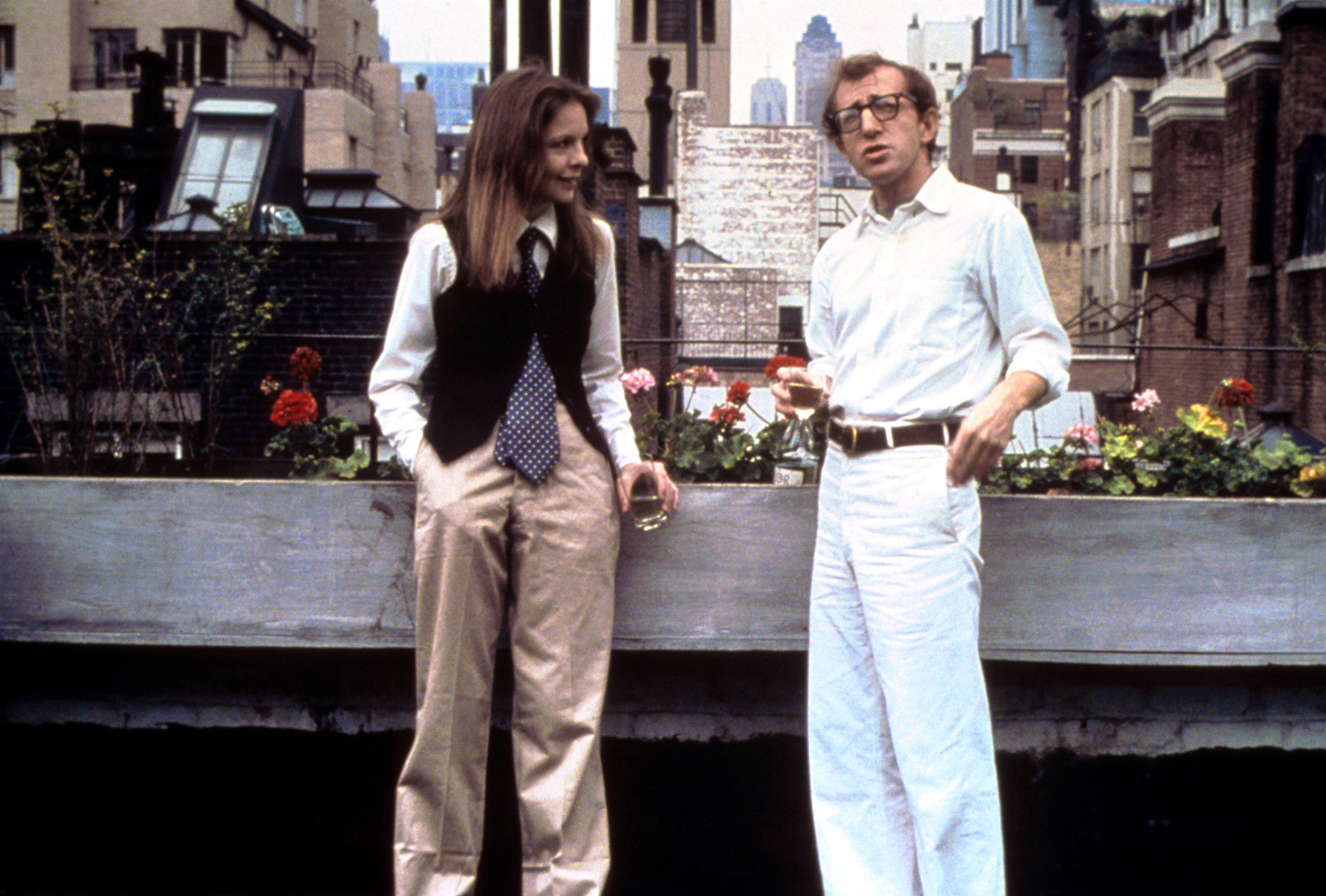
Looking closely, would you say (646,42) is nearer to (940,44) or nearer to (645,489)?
(940,44)

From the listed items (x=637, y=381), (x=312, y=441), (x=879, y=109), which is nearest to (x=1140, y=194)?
(x=637, y=381)

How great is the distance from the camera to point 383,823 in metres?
4.09

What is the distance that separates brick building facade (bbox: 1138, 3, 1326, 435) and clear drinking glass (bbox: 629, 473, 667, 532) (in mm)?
13281

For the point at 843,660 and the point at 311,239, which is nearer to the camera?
the point at 843,660

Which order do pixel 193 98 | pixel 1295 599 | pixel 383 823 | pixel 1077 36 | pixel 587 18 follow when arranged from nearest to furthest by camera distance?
pixel 1295 599 < pixel 383 823 < pixel 587 18 < pixel 193 98 < pixel 1077 36

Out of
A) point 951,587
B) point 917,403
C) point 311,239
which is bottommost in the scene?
point 951,587

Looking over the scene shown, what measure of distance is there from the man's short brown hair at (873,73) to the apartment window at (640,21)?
75.8 metres

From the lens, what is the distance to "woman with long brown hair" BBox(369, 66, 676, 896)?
292cm

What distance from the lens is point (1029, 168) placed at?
6462 cm

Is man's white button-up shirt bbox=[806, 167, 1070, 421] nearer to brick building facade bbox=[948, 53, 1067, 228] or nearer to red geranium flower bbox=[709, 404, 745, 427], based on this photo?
red geranium flower bbox=[709, 404, 745, 427]

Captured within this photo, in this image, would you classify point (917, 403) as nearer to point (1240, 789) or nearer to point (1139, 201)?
point (1240, 789)

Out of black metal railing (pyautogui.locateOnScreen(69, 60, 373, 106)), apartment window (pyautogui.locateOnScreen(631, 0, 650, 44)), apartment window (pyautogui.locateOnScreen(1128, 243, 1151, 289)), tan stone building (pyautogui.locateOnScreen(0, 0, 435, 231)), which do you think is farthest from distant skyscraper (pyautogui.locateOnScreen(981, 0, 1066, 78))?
tan stone building (pyautogui.locateOnScreen(0, 0, 435, 231))

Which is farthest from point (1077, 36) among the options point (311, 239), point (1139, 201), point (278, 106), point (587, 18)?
point (587, 18)

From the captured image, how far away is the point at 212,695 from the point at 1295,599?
128 inches
